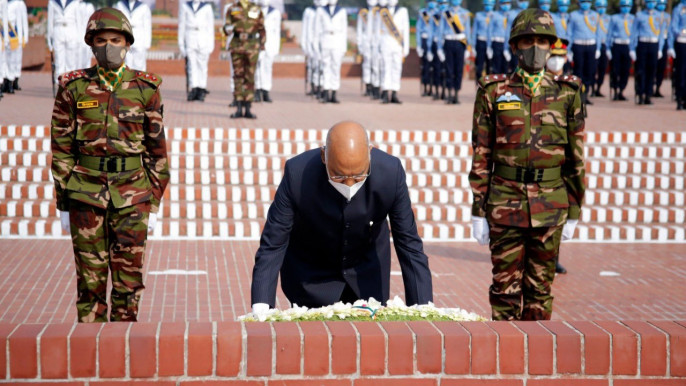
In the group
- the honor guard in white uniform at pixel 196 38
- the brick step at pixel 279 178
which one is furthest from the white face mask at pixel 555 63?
the honor guard in white uniform at pixel 196 38

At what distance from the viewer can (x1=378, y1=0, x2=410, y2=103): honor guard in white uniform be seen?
18578mm

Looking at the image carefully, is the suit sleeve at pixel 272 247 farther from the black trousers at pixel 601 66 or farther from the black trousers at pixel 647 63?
the black trousers at pixel 601 66

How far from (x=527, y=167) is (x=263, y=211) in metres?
5.73

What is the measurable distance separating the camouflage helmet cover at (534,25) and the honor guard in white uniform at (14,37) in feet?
48.5

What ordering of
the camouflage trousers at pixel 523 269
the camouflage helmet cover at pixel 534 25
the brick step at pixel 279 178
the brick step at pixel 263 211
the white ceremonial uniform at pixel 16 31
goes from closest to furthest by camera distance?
the camouflage helmet cover at pixel 534 25, the camouflage trousers at pixel 523 269, the brick step at pixel 263 211, the brick step at pixel 279 178, the white ceremonial uniform at pixel 16 31

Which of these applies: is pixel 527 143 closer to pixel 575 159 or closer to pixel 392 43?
pixel 575 159

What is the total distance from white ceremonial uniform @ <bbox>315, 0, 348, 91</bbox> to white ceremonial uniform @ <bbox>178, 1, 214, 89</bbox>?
2.14 m

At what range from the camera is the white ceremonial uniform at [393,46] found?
60.9 ft

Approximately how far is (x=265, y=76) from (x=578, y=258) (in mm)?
10148

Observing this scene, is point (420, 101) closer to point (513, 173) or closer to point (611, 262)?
point (611, 262)

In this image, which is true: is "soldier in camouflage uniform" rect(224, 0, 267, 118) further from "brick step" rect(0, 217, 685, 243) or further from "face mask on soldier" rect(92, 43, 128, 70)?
"face mask on soldier" rect(92, 43, 128, 70)

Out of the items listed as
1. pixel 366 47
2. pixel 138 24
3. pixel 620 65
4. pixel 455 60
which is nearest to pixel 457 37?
pixel 455 60

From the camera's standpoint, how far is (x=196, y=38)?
1769 cm

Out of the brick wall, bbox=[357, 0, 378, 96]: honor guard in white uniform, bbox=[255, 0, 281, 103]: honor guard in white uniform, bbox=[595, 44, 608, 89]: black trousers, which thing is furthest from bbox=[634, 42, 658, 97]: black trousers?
the brick wall
